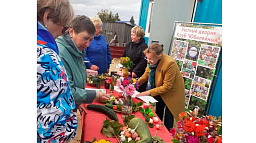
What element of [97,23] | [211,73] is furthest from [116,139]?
[211,73]

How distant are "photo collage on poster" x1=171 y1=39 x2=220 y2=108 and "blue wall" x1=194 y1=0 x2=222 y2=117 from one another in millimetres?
159

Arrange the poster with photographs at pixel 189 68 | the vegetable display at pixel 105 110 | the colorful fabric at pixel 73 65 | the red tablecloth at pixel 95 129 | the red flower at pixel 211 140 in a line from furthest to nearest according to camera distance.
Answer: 1. the poster with photographs at pixel 189 68
2. the vegetable display at pixel 105 110
3. the colorful fabric at pixel 73 65
4. the red tablecloth at pixel 95 129
5. the red flower at pixel 211 140

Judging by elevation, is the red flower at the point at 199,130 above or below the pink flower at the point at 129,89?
above

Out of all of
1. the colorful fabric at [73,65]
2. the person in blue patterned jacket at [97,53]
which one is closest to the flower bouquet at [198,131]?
the colorful fabric at [73,65]

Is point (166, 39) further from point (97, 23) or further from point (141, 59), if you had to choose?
point (97, 23)

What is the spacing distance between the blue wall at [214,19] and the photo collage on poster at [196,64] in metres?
0.16

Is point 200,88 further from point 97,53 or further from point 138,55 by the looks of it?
point 97,53

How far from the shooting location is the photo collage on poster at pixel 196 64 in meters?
3.75

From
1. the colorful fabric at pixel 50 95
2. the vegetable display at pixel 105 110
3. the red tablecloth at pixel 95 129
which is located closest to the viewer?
the colorful fabric at pixel 50 95

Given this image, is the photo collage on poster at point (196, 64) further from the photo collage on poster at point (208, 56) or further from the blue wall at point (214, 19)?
the blue wall at point (214, 19)

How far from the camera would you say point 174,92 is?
272 centimetres

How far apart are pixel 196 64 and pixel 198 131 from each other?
342 centimetres

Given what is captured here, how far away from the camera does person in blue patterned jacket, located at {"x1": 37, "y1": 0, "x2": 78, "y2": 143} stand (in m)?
0.73

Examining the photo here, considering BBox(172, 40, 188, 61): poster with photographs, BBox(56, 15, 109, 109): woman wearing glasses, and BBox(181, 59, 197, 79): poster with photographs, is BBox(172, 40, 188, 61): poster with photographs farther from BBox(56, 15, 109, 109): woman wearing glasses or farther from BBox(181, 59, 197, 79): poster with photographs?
BBox(56, 15, 109, 109): woman wearing glasses
